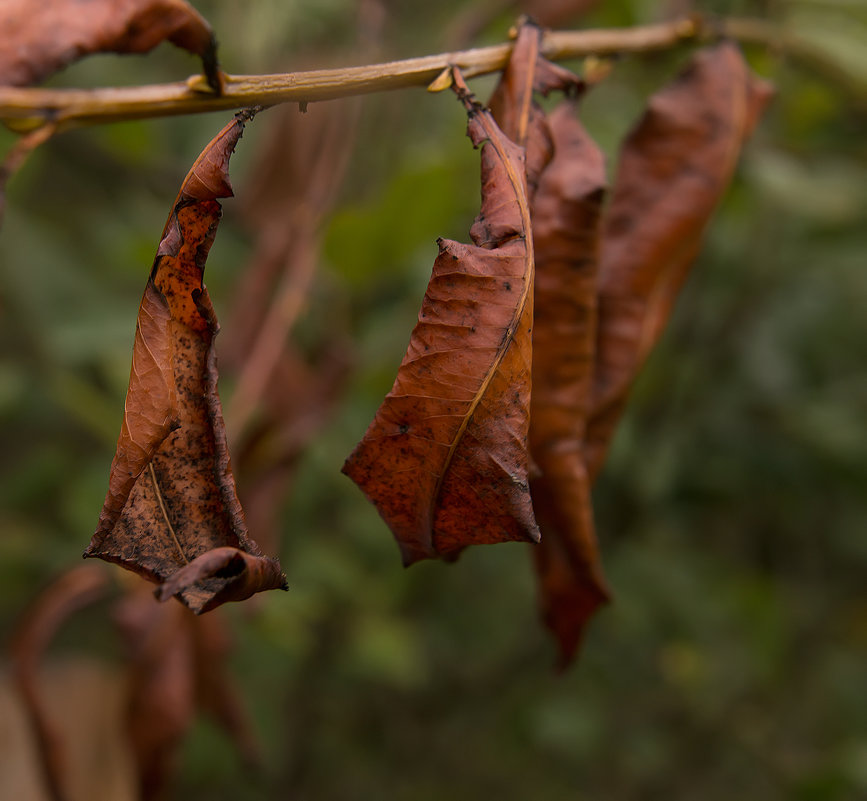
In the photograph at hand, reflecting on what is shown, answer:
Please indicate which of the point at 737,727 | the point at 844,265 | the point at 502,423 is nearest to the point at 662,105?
the point at 502,423

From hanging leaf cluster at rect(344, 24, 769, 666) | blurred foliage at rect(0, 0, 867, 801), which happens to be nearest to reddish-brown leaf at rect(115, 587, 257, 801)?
blurred foliage at rect(0, 0, 867, 801)

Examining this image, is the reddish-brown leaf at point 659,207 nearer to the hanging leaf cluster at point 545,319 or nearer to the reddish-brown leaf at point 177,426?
the hanging leaf cluster at point 545,319

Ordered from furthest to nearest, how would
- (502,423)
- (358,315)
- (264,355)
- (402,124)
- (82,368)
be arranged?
(402,124), (82,368), (358,315), (264,355), (502,423)

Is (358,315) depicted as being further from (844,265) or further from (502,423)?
(502,423)

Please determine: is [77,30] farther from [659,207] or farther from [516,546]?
[516,546]

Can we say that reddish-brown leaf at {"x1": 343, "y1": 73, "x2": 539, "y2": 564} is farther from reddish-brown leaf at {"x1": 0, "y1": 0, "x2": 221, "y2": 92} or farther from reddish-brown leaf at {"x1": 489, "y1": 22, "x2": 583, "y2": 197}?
reddish-brown leaf at {"x1": 0, "y1": 0, "x2": 221, "y2": 92}
